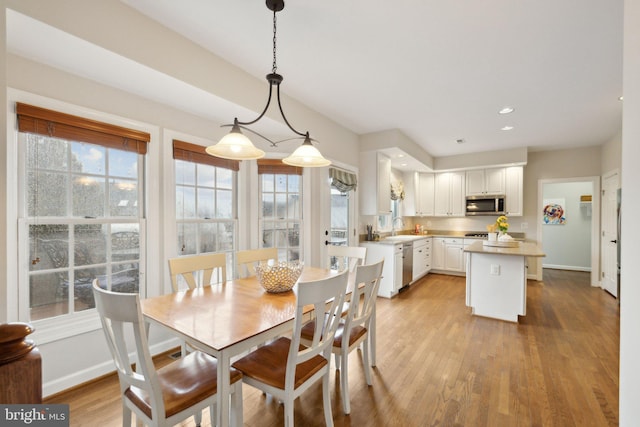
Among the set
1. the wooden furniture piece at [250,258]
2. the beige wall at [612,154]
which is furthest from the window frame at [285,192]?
the beige wall at [612,154]

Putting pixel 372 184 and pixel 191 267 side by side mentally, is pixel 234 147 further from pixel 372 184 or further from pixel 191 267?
pixel 372 184

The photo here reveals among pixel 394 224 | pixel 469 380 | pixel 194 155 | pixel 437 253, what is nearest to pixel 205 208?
pixel 194 155

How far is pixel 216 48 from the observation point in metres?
2.21

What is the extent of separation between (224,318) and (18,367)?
0.93m

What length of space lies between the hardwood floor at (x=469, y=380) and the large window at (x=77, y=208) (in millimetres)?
764

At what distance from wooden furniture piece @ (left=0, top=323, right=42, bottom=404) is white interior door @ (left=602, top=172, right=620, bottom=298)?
244 inches

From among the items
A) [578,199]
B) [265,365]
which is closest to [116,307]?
[265,365]

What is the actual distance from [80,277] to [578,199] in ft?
29.6

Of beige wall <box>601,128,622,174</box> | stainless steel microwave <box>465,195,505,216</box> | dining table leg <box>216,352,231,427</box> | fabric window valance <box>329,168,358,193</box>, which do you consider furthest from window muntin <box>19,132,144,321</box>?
beige wall <box>601,128,622,174</box>

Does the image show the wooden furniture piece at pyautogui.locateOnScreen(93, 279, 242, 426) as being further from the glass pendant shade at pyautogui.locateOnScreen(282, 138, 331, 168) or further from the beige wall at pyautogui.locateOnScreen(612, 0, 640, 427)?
the beige wall at pyautogui.locateOnScreen(612, 0, 640, 427)

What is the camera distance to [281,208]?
3.50 m

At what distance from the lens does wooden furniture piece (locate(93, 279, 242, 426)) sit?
1.11 metres

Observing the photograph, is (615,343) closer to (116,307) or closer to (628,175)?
(628,175)

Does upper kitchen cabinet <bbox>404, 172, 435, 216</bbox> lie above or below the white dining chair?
above
